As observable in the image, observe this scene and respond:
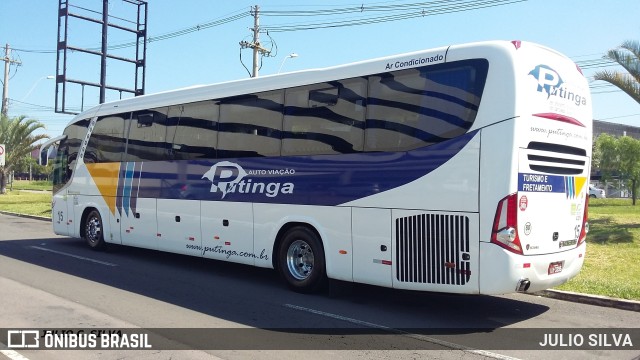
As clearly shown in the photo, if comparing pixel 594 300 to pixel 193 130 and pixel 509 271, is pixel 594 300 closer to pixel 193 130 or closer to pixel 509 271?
pixel 509 271

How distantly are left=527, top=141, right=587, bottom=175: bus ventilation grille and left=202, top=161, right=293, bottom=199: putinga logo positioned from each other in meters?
3.75

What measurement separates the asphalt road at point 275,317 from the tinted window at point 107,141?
2977 millimetres

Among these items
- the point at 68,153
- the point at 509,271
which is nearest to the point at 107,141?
the point at 68,153

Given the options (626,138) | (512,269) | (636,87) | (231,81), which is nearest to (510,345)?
(512,269)

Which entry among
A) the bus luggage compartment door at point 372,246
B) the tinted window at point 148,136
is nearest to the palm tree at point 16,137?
the tinted window at point 148,136

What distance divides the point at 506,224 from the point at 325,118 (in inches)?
128

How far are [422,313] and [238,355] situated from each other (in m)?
3.06

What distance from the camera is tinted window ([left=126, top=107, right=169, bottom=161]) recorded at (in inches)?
434

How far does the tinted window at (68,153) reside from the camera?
13.5 metres

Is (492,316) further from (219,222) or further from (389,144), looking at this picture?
(219,222)

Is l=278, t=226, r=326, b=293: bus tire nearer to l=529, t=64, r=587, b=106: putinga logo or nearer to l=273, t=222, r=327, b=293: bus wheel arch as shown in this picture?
l=273, t=222, r=327, b=293: bus wheel arch

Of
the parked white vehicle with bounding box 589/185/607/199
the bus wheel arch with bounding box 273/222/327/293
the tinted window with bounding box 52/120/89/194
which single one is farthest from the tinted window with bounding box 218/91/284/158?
the parked white vehicle with bounding box 589/185/607/199

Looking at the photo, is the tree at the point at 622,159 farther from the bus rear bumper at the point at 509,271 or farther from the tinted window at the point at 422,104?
the tinted window at the point at 422,104

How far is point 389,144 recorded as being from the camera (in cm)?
743
